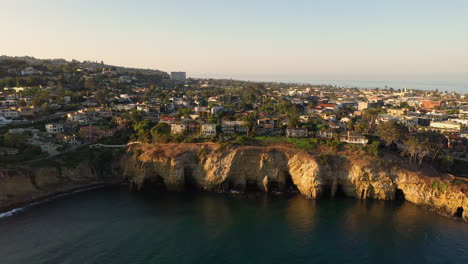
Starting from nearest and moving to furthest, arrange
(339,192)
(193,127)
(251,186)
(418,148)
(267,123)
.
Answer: (339,192)
(418,148)
(251,186)
(193,127)
(267,123)

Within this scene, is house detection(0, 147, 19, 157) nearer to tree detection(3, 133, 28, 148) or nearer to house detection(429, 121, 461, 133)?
tree detection(3, 133, 28, 148)

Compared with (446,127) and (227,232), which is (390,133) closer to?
(446,127)

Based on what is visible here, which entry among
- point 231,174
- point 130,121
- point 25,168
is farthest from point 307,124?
point 25,168

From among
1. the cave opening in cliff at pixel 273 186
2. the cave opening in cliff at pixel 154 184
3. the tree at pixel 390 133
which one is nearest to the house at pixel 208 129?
the cave opening in cliff at pixel 154 184

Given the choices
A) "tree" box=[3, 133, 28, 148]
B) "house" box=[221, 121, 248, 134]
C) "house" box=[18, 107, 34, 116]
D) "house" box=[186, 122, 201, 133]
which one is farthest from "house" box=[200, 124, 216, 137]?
"house" box=[18, 107, 34, 116]

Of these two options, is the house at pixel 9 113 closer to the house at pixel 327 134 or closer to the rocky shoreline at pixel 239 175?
the rocky shoreline at pixel 239 175

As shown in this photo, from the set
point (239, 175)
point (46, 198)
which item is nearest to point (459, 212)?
point (239, 175)
